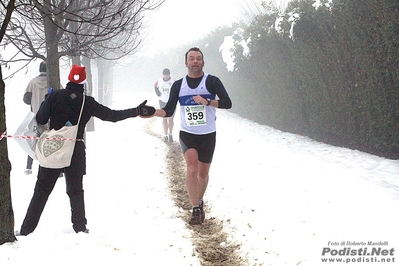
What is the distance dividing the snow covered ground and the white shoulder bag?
0.77 metres

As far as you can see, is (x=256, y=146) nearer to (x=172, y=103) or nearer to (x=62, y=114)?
(x=172, y=103)

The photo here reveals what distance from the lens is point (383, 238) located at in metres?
3.78

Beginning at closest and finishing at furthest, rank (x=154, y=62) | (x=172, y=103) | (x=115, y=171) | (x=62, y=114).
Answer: (x=62, y=114)
(x=172, y=103)
(x=115, y=171)
(x=154, y=62)

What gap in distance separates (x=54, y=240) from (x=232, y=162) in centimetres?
514

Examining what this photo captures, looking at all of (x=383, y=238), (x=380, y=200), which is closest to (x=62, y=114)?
(x=383, y=238)

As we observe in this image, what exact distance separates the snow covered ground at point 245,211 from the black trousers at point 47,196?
23 centimetres

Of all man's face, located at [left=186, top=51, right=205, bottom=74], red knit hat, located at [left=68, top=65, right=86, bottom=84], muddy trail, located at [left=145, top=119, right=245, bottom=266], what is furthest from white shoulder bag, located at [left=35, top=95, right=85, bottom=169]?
man's face, located at [left=186, top=51, right=205, bottom=74]

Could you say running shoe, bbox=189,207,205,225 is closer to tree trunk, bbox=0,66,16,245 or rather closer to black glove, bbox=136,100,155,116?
black glove, bbox=136,100,155,116

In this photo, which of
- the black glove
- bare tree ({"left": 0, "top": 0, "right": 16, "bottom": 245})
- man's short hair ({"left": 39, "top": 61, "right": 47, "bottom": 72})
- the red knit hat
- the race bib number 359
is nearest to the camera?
bare tree ({"left": 0, "top": 0, "right": 16, "bottom": 245})

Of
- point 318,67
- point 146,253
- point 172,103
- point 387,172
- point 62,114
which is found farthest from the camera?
point 318,67

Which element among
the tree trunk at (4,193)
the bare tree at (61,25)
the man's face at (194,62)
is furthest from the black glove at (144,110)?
the tree trunk at (4,193)

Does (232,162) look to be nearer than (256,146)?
Yes

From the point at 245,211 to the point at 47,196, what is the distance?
2566 mm

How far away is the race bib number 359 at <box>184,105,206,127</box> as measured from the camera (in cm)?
505
